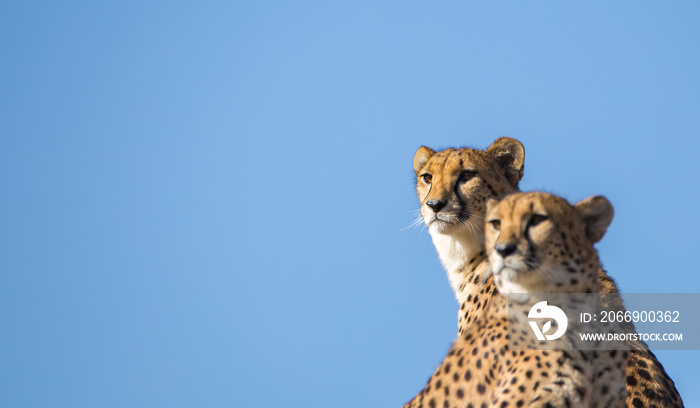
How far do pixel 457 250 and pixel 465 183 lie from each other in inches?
16.7

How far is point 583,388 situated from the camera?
16.2ft

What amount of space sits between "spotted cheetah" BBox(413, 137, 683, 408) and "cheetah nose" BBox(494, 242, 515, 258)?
1.63 metres

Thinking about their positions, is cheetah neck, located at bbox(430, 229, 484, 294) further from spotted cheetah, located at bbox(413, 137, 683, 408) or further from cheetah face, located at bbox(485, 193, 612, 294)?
cheetah face, located at bbox(485, 193, 612, 294)

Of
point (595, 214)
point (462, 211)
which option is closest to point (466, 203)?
point (462, 211)

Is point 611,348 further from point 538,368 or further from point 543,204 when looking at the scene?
point 543,204

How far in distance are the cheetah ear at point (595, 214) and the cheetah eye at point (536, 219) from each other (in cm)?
27

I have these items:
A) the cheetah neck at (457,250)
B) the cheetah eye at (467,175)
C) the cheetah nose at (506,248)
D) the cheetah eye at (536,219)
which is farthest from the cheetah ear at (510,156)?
the cheetah nose at (506,248)

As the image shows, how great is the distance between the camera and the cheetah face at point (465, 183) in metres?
6.95

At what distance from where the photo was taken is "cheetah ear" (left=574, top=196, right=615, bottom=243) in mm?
5199

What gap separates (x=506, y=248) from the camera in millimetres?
4934

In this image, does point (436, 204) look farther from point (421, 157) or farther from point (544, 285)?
point (544, 285)

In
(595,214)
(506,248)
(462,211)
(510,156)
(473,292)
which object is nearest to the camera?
(506,248)

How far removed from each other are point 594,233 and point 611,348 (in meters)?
0.54

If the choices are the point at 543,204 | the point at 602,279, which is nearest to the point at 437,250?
the point at 602,279
